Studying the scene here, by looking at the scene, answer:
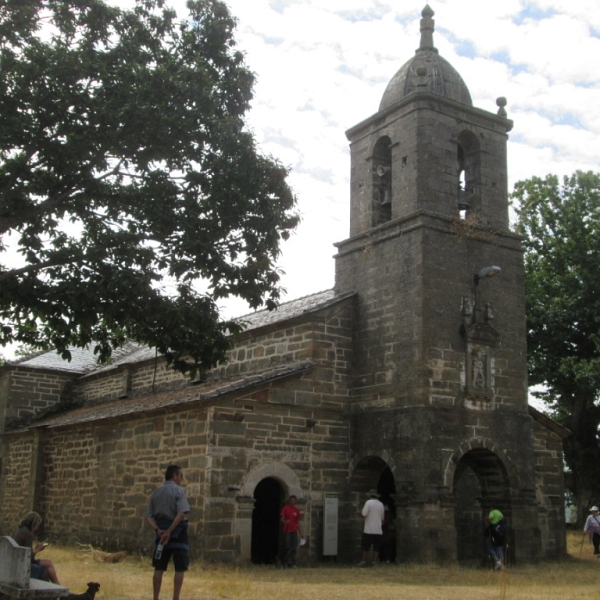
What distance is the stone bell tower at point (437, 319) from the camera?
15703 millimetres

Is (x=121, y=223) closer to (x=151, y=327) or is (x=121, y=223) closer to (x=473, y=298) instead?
(x=151, y=327)

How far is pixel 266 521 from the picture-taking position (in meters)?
17.6

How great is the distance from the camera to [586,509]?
26609mm

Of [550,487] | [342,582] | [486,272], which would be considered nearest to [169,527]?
[342,582]

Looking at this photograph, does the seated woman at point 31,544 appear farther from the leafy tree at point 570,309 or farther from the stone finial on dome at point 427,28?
the leafy tree at point 570,309

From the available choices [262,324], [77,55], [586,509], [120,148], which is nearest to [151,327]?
[120,148]

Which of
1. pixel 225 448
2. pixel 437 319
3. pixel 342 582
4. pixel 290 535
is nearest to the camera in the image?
pixel 342 582

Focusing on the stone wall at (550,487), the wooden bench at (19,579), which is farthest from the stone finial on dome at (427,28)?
the wooden bench at (19,579)

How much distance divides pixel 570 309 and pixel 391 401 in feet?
39.0

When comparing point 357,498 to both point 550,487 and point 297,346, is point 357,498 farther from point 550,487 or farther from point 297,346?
point 550,487

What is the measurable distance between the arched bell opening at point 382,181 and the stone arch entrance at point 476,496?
5.82 m

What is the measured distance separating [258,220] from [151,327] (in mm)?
2344

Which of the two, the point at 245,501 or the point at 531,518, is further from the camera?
the point at 531,518

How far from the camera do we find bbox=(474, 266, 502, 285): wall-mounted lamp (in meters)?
16.8
